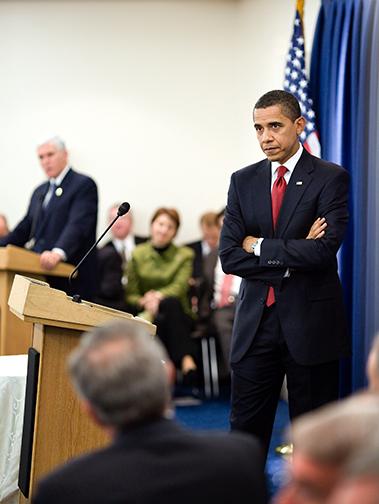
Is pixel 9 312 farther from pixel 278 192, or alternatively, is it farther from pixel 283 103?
pixel 283 103

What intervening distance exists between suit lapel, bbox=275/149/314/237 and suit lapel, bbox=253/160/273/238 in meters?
0.05

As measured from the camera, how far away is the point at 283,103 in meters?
3.76

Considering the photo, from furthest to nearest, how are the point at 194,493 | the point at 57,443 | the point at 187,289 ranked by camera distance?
the point at 187,289 < the point at 57,443 < the point at 194,493

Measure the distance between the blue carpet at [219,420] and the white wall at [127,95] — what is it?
8.11 feet

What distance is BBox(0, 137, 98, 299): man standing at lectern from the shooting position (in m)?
6.07

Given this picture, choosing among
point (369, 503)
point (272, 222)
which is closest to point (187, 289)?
point (272, 222)

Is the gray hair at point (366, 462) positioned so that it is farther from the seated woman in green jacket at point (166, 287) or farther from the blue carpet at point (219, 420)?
the seated woman in green jacket at point (166, 287)

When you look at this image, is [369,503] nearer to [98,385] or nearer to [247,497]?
[247,497]

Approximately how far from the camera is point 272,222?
3.78 m

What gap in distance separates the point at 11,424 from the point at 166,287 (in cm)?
403

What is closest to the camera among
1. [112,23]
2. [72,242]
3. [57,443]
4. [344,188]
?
[57,443]

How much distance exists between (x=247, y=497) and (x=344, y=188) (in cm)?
221

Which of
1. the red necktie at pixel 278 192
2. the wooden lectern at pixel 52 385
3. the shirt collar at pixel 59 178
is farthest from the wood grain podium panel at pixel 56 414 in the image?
the shirt collar at pixel 59 178

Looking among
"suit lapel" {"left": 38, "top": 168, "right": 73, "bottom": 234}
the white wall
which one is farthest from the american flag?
the white wall
